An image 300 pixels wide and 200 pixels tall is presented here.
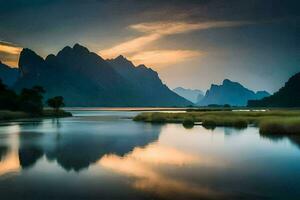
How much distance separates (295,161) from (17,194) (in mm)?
21090

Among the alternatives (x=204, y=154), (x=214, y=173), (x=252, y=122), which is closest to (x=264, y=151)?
(x=204, y=154)

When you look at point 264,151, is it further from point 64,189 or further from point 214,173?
point 64,189

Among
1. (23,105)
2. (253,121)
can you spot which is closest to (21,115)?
(23,105)

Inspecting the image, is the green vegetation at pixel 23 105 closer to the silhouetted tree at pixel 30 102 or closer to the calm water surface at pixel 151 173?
the silhouetted tree at pixel 30 102

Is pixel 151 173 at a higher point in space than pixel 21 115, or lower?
lower

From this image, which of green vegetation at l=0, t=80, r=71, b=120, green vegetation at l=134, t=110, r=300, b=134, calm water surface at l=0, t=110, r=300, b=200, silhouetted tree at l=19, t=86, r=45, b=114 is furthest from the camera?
silhouetted tree at l=19, t=86, r=45, b=114

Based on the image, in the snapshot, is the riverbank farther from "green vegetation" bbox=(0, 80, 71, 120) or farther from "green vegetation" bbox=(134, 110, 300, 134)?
"green vegetation" bbox=(134, 110, 300, 134)

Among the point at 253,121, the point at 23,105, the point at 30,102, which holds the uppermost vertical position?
the point at 30,102

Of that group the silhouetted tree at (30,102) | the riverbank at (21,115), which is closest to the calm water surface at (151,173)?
the riverbank at (21,115)

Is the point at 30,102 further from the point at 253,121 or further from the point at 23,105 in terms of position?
the point at 253,121

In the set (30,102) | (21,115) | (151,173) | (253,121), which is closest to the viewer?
(151,173)

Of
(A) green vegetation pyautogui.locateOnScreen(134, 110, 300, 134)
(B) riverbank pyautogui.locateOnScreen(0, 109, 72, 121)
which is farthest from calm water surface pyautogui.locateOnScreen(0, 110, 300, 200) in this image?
(B) riverbank pyautogui.locateOnScreen(0, 109, 72, 121)

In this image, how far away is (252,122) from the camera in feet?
263

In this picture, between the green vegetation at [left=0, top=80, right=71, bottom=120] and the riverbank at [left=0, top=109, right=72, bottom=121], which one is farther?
the green vegetation at [left=0, top=80, right=71, bottom=120]
